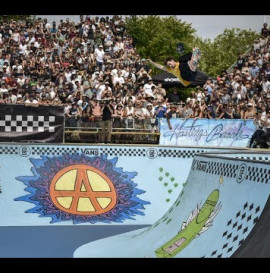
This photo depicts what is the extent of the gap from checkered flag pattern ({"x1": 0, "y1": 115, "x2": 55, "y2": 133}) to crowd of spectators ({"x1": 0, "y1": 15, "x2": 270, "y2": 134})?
6.69 feet

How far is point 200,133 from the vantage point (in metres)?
17.2

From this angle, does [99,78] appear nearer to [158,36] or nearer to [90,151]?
[90,151]

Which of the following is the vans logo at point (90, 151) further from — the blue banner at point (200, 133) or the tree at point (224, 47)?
the tree at point (224, 47)

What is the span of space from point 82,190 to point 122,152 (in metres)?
1.33

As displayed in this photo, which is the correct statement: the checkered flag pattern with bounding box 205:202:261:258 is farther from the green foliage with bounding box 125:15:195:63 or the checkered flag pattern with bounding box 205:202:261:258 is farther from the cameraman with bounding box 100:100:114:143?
the green foliage with bounding box 125:15:195:63

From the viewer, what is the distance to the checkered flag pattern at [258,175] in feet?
20.1

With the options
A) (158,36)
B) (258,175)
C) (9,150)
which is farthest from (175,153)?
(158,36)

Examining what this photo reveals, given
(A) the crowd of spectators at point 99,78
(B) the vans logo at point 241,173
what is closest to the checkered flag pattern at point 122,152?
(A) the crowd of spectators at point 99,78

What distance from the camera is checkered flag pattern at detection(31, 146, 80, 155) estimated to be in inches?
461

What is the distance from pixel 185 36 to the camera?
58.5 meters

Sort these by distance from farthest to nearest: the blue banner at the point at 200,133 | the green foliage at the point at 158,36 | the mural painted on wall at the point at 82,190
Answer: the green foliage at the point at 158,36 < the blue banner at the point at 200,133 < the mural painted on wall at the point at 82,190

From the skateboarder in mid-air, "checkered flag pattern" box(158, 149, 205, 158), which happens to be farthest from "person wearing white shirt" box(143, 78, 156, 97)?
"checkered flag pattern" box(158, 149, 205, 158)

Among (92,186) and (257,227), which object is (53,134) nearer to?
(92,186)
